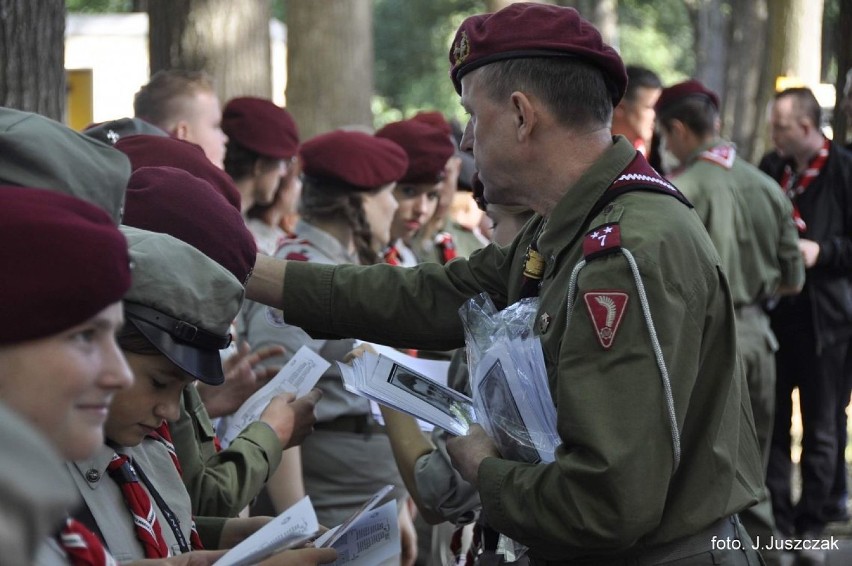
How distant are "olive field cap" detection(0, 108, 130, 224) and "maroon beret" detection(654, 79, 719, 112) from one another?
17.3 ft

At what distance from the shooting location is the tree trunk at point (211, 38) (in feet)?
24.0

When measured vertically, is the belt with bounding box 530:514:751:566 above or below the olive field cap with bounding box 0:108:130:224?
below

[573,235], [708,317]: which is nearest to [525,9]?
[573,235]

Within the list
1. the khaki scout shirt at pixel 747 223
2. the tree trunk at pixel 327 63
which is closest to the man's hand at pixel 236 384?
the khaki scout shirt at pixel 747 223

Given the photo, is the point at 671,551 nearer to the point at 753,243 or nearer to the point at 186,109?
the point at 186,109

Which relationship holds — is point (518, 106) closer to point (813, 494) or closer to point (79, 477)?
point (79, 477)

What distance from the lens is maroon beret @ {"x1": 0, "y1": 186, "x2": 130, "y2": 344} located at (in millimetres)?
1658

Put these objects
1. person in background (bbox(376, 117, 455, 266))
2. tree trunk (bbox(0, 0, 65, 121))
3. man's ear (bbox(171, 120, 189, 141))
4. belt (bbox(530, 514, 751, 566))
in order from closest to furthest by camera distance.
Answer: belt (bbox(530, 514, 751, 566)) < tree trunk (bbox(0, 0, 65, 121)) < man's ear (bbox(171, 120, 189, 141)) < person in background (bbox(376, 117, 455, 266))

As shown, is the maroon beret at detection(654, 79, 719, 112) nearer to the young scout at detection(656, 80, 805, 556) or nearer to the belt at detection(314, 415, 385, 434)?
the young scout at detection(656, 80, 805, 556)

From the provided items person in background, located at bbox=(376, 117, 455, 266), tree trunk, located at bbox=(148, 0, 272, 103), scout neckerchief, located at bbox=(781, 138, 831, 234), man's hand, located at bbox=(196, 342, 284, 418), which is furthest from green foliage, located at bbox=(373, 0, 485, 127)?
man's hand, located at bbox=(196, 342, 284, 418)

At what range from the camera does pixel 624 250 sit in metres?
2.53

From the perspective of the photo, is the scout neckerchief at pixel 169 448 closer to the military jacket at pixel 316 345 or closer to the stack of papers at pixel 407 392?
the stack of papers at pixel 407 392

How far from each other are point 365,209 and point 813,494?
3.97 meters

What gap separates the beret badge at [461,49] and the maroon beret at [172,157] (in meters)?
0.76
